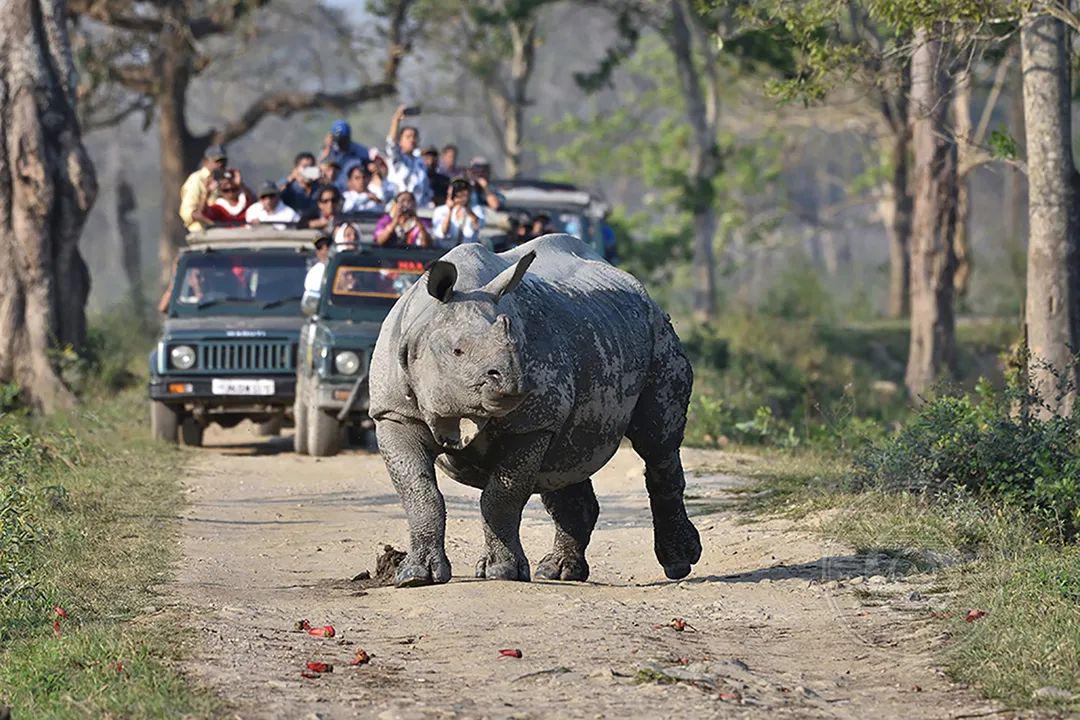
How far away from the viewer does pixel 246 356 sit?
17.8 metres

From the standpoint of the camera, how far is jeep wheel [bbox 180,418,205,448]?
18.4m

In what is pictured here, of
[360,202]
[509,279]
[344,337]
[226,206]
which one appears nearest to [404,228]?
[344,337]

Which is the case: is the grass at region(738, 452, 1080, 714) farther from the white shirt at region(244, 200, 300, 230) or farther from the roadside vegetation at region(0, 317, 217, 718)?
the white shirt at region(244, 200, 300, 230)

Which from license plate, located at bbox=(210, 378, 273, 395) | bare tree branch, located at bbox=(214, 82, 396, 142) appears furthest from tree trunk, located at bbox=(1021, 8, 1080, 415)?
bare tree branch, located at bbox=(214, 82, 396, 142)

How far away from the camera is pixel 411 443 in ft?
30.7

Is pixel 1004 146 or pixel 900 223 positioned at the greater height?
pixel 900 223

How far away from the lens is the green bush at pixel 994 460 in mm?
11234

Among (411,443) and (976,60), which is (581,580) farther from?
(976,60)

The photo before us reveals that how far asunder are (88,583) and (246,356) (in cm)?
810

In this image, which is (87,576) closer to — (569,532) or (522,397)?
(569,532)

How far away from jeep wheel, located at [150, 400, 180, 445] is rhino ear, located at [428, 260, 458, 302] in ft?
31.3

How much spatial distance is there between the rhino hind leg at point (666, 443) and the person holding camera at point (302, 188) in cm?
979

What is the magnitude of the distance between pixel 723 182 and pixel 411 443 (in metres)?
37.8

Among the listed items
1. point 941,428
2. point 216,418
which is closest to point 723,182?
point 216,418
